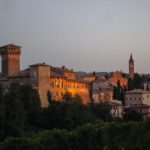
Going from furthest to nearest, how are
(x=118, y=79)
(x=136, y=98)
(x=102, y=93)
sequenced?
(x=118, y=79), (x=136, y=98), (x=102, y=93)

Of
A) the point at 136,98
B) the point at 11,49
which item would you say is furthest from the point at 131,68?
the point at 11,49

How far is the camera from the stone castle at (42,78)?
6756cm

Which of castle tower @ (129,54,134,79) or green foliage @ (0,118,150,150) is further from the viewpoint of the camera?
castle tower @ (129,54,134,79)

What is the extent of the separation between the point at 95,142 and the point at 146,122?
2848mm

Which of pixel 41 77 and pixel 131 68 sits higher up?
pixel 131 68

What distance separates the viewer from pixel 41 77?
223ft

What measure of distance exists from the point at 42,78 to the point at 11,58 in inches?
322

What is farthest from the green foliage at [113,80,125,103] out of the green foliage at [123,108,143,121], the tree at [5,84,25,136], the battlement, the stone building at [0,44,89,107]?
the tree at [5,84,25,136]

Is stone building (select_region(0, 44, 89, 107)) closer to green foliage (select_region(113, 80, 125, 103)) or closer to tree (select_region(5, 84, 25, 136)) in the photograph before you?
green foliage (select_region(113, 80, 125, 103))

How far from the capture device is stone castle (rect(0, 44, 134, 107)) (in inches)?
2660

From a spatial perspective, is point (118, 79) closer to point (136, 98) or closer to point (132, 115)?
point (136, 98)

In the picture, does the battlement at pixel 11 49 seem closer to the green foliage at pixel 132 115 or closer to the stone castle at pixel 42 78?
the stone castle at pixel 42 78

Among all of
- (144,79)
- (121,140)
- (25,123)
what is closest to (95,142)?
(121,140)

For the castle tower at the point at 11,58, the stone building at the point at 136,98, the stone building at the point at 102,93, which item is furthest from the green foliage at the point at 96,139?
the stone building at the point at 136,98
